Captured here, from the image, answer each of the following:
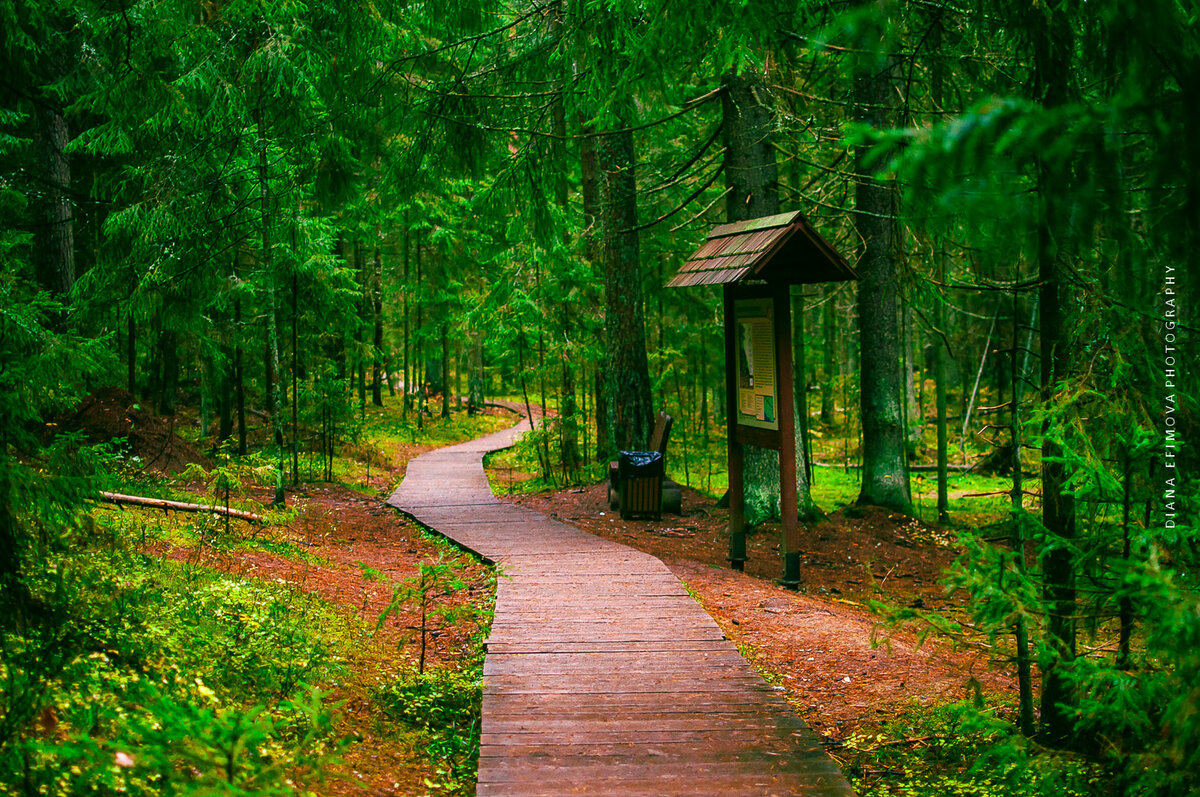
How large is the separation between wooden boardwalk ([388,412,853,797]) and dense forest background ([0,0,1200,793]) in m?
1.34

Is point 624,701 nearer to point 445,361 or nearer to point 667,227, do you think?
point 667,227

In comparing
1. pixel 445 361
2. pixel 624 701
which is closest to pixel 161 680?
pixel 624 701

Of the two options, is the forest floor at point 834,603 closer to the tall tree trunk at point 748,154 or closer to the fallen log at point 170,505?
the tall tree trunk at point 748,154

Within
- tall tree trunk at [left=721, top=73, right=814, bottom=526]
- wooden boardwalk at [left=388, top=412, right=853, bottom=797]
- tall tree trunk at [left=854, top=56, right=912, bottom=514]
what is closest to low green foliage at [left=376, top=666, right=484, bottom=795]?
wooden boardwalk at [left=388, top=412, right=853, bottom=797]

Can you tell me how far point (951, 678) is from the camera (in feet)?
18.6

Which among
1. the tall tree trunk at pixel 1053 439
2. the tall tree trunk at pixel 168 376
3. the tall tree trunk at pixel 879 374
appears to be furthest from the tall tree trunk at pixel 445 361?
the tall tree trunk at pixel 1053 439

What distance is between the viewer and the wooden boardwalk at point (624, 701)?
12.4 ft

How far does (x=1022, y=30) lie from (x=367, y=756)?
189 inches

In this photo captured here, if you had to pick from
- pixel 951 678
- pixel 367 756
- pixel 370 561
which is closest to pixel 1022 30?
pixel 951 678

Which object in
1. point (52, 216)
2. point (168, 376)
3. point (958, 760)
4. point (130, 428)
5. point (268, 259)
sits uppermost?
point (52, 216)

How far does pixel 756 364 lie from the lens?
8.16 m

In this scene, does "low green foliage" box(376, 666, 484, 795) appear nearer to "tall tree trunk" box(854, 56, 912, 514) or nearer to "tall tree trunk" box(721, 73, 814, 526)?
"tall tree trunk" box(721, 73, 814, 526)

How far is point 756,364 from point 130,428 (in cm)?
989

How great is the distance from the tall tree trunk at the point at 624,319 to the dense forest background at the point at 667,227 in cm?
7
